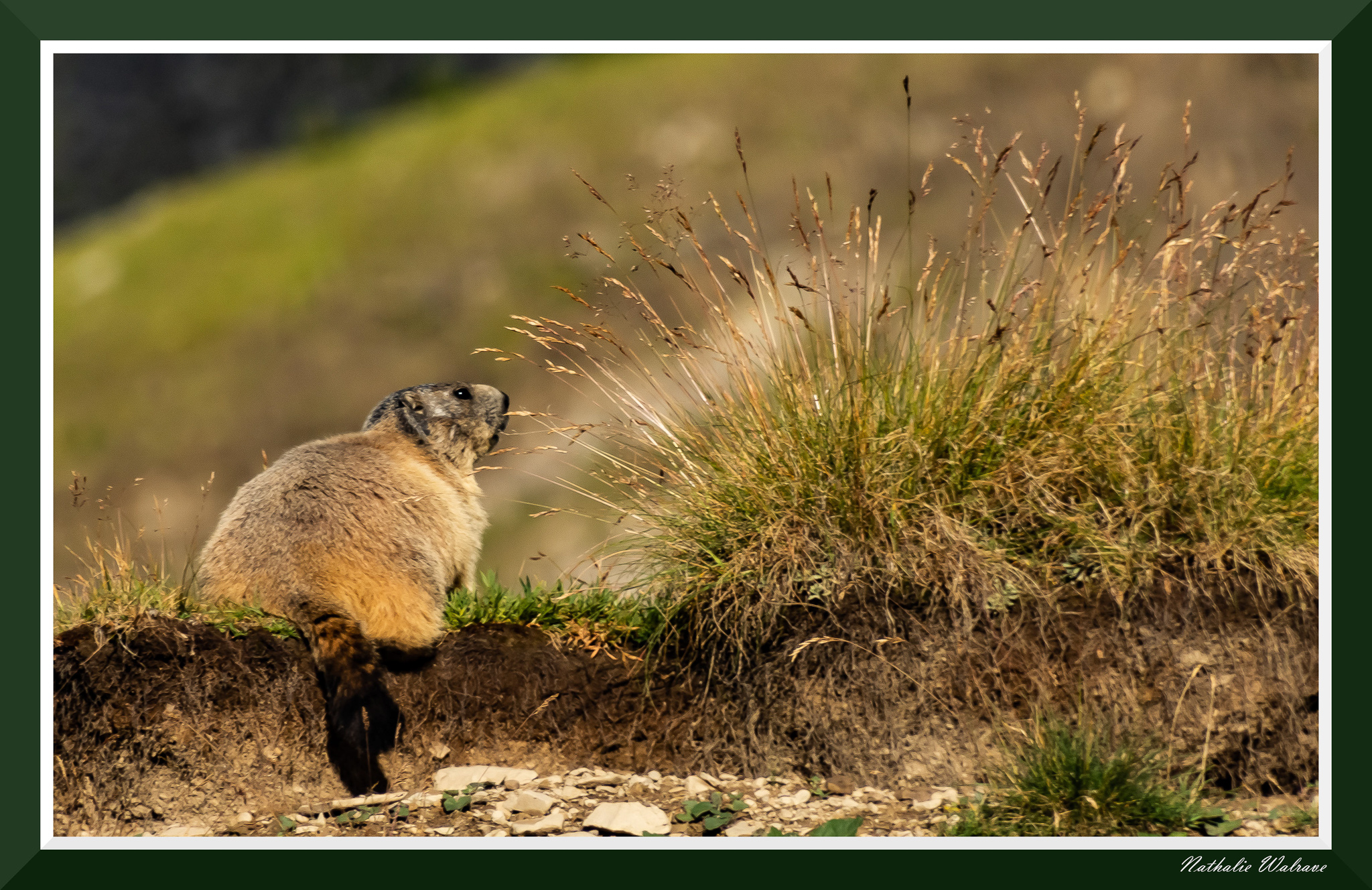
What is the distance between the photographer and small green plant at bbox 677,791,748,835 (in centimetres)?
418

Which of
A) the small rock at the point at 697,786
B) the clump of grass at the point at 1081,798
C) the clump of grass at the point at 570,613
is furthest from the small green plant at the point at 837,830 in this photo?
the clump of grass at the point at 570,613

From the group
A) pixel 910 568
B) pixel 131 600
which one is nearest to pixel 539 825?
pixel 910 568

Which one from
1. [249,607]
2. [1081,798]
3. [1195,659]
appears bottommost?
[1081,798]

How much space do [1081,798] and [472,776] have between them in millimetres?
2476

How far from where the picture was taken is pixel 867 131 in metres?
14.7

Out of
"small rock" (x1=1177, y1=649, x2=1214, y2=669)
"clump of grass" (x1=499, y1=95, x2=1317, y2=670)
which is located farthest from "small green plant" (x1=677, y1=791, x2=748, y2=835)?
"small rock" (x1=1177, y1=649, x2=1214, y2=669)

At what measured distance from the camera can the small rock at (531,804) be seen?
4348 mm

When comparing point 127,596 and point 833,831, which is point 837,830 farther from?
point 127,596

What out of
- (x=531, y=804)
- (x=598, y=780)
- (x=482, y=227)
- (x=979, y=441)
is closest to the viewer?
(x=531, y=804)

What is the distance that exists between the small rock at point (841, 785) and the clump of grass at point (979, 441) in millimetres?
640

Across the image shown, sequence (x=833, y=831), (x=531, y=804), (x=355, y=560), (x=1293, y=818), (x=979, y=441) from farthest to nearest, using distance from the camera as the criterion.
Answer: (x=355, y=560) → (x=979, y=441) → (x=531, y=804) → (x=1293, y=818) → (x=833, y=831)

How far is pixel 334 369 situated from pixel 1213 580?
12.8 m

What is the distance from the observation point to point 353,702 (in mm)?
4422

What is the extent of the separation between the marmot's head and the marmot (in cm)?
16
